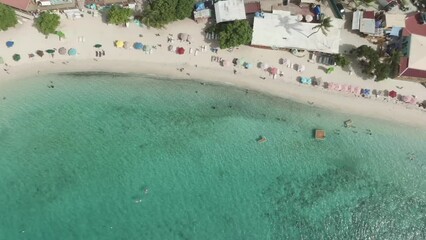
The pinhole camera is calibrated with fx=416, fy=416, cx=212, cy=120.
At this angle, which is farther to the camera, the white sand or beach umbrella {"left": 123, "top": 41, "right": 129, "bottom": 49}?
beach umbrella {"left": 123, "top": 41, "right": 129, "bottom": 49}

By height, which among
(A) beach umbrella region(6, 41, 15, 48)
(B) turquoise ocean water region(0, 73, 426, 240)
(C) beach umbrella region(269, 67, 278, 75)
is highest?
(A) beach umbrella region(6, 41, 15, 48)

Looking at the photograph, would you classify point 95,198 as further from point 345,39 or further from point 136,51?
point 345,39

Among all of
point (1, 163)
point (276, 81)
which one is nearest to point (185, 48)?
point (276, 81)

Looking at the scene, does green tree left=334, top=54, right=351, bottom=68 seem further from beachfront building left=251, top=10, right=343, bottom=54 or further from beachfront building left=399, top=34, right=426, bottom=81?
beachfront building left=399, top=34, right=426, bottom=81

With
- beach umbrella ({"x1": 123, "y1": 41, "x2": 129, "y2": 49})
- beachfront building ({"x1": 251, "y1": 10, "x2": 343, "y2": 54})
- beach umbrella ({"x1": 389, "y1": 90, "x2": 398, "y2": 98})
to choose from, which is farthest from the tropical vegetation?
beach umbrella ({"x1": 389, "y1": 90, "x2": 398, "y2": 98})

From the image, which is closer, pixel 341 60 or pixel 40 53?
pixel 40 53

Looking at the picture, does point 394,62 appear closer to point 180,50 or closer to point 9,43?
point 180,50

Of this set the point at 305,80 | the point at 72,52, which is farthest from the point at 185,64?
the point at 305,80
